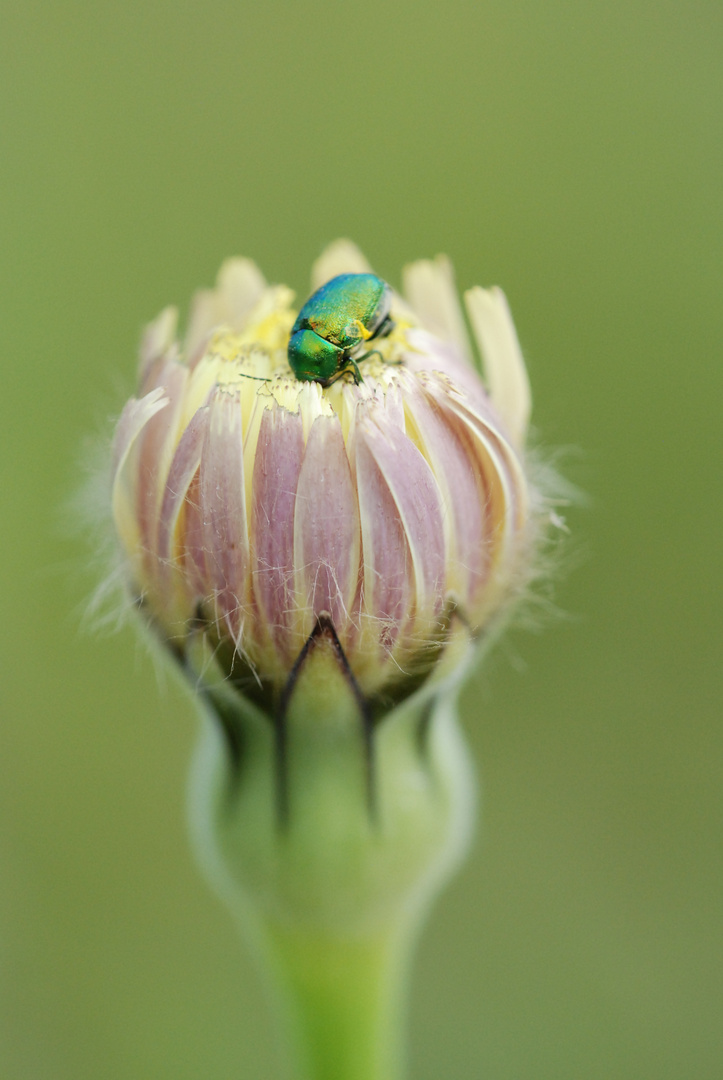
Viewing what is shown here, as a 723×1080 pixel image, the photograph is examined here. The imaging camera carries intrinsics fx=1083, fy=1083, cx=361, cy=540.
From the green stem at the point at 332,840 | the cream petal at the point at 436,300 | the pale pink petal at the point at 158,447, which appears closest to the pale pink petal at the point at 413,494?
the green stem at the point at 332,840

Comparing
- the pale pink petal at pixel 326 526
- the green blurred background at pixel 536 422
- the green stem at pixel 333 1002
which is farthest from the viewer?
the green blurred background at pixel 536 422

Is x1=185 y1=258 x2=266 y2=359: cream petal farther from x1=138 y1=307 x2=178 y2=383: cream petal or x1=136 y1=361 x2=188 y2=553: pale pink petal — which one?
x1=136 y1=361 x2=188 y2=553: pale pink petal

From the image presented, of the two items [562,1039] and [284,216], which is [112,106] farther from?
[562,1039]

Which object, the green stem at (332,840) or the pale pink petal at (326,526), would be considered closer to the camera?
the pale pink petal at (326,526)

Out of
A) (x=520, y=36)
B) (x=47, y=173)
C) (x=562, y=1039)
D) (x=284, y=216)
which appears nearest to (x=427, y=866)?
(x=562, y=1039)

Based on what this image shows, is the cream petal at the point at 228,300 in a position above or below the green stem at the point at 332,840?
above

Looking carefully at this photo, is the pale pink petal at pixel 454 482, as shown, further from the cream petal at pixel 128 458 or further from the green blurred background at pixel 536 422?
the green blurred background at pixel 536 422

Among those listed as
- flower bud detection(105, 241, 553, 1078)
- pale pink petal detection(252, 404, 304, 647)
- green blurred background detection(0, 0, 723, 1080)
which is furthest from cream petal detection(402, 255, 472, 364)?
green blurred background detection(0, 0, 723, 1080)
